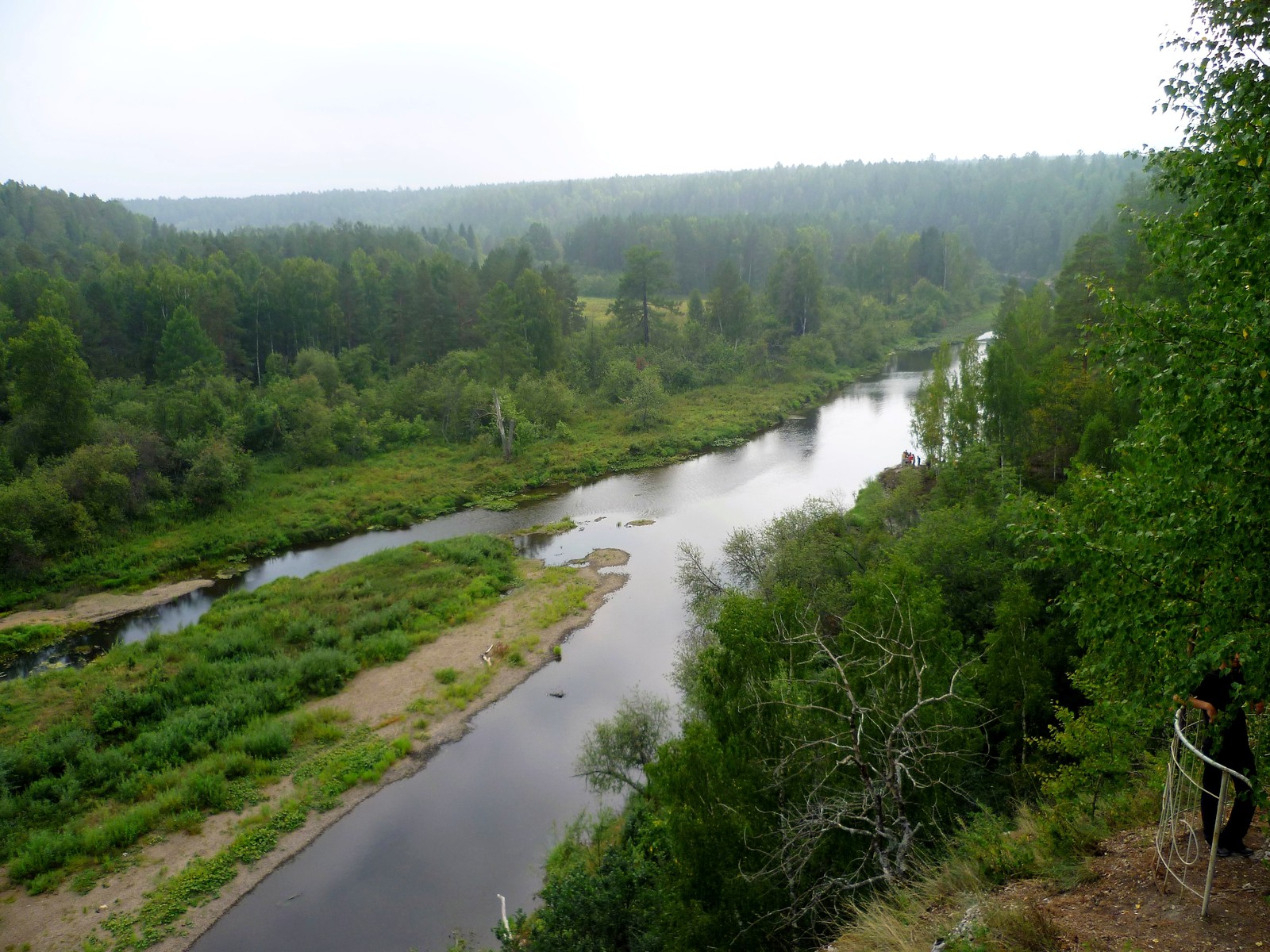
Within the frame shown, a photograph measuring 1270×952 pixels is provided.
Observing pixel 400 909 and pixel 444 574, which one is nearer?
pixel 400 909

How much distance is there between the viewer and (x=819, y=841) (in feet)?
27.8

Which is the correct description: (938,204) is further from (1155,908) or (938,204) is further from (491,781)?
(1155,908)

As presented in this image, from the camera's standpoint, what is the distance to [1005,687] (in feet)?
39.4

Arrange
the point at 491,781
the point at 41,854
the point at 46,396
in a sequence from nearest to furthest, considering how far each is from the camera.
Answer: the point at 41,854 → the point at 491,781 → the point at 46,396

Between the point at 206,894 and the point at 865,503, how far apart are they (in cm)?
2398

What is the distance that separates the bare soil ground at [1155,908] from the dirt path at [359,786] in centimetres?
1424

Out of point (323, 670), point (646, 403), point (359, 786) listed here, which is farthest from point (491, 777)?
point (646, 403)

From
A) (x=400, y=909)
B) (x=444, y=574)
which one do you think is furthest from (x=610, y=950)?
(x=444, y=574)

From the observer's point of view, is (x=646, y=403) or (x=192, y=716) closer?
(x=192, y=716)

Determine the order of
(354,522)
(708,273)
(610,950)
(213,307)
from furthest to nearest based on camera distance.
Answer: (708,273) → (213,307) → (354,522) → (610,950)

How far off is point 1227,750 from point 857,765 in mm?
3238

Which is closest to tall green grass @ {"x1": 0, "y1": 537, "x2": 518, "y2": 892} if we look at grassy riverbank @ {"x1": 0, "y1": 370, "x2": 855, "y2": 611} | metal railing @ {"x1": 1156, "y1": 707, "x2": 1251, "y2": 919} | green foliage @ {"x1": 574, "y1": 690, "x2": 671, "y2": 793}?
green foliage @ {"x1": 574, "y1": 690, "x2": 671, "y2": 793}

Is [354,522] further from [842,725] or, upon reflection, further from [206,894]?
[842,725]

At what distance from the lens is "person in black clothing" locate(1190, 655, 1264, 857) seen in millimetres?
5594
